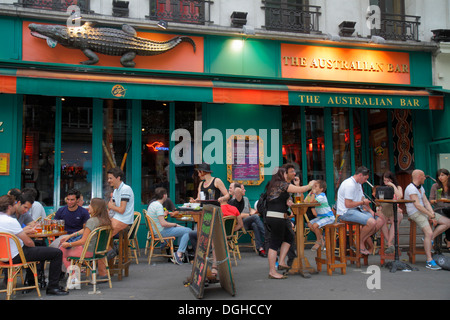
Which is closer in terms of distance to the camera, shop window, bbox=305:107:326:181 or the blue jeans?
the blue jeans

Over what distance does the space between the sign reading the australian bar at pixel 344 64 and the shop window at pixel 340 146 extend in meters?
1.04

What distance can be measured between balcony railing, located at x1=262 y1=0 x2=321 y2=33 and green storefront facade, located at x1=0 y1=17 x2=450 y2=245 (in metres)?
0.41

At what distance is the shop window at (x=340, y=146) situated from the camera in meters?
11.2

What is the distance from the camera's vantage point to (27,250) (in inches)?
210

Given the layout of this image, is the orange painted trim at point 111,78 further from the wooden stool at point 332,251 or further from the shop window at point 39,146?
the wooden stool at point 332,251

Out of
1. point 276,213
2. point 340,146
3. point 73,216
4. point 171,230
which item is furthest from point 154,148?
point 340,146

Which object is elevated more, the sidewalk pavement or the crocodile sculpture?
the crocodile sculpture

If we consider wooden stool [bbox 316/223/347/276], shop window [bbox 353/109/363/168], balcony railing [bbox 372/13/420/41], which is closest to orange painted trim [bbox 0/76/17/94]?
wooden stool [bbox 316/223/347/276]

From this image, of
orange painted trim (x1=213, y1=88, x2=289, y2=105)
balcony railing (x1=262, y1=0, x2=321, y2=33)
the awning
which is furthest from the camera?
balcony railing (x1=262, y1=0, x2=321, y2=33)

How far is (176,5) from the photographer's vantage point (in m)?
9.98

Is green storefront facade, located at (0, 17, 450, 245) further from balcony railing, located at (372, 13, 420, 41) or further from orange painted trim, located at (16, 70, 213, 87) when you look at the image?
balcony railing, located at (372, 13, 420, 41)

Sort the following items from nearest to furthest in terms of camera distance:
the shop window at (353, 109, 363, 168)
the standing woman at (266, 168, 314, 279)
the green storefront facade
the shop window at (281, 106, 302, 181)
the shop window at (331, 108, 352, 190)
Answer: the standing woman at (266, 168, 314, 279)
the green storefront facade
the shop window at (281, 106, 302, 181)
the shop window at (331, 108, 352, 190)
the shop window at (353, 109, 363, 168)

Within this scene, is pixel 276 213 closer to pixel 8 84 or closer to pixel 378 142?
pixel 8 84

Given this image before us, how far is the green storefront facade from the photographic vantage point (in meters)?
8.74
